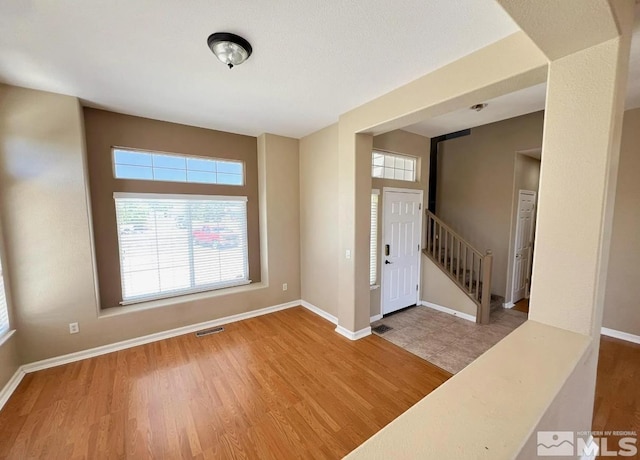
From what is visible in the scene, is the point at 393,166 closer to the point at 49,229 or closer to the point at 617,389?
the point at 617,389

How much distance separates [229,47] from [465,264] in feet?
13.9

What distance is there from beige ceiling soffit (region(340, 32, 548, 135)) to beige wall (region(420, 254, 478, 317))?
2575 millimetres

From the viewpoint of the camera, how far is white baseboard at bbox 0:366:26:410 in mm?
2170

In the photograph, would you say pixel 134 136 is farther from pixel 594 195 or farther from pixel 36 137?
pixel 594 195

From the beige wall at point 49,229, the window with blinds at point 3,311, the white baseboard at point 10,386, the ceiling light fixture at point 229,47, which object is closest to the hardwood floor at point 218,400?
the white baseboard at point 10,386

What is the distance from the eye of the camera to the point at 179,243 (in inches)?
138

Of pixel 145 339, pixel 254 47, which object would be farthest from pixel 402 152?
pixel 145 339

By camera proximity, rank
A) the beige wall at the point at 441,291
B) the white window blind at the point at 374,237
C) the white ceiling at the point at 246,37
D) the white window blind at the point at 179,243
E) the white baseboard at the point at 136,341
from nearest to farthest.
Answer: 1. the white ceiling at the point at 246,37
2. the white baseboard at the point at 136,341
3. the white window blind at the point at 179,243
4. the white window blind at the point at 374,237
5. the beige wall at the point at 441,291

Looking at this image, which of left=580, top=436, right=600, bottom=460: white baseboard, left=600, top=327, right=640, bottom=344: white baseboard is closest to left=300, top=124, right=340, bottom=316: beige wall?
left=580, top=436, right=600, bottom=460: white baseboard

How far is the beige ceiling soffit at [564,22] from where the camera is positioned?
1.05m

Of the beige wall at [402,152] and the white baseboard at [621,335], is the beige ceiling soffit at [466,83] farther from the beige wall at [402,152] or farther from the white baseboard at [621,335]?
the white baseboard at [621,335]

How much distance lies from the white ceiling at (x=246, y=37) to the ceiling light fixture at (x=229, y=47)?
5 centimetres

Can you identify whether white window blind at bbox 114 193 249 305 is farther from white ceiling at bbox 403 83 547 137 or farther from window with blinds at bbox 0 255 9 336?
white ceiling at bbox 403 83 547 137

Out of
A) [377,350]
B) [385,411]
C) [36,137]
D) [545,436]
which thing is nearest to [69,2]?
[36,137]
